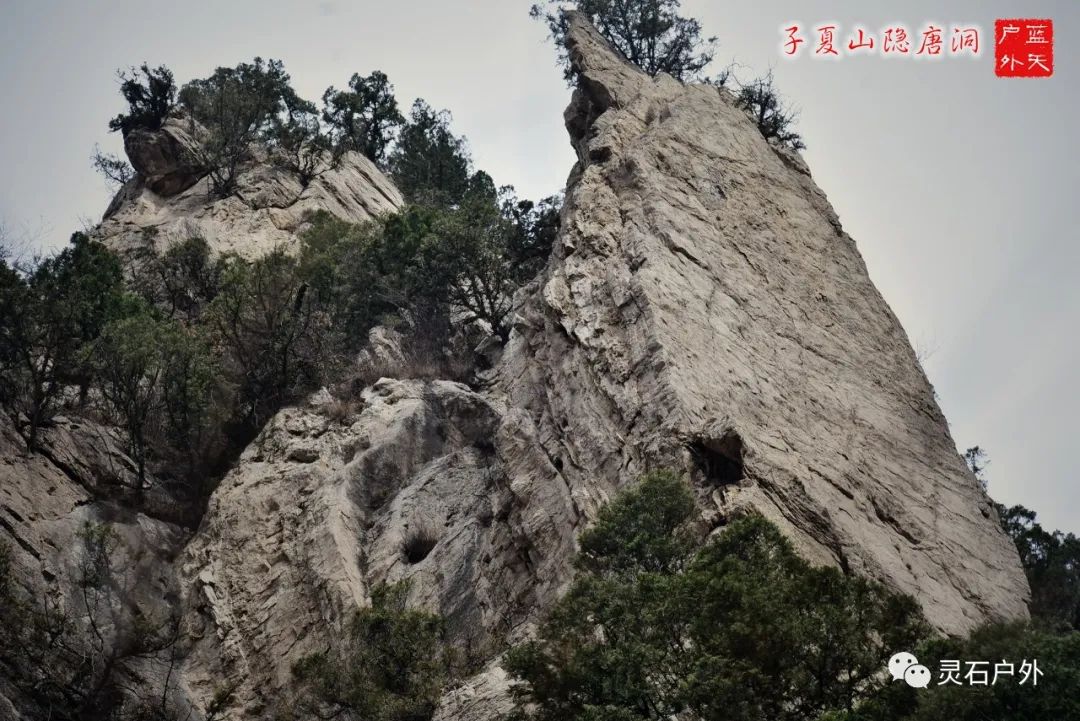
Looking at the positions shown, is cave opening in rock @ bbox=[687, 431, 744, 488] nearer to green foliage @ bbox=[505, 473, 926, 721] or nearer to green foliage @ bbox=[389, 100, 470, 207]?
green foliage @ bbox=[505, 473, 926, 721]

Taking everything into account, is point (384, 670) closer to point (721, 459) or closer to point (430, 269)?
point (721, 459)

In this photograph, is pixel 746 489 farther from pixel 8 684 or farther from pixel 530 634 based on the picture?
pixel 8 684

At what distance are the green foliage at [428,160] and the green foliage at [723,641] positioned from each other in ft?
122

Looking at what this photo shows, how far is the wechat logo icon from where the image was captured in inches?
605

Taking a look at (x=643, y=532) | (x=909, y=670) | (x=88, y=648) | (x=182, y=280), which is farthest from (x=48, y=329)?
(x=909, y=670)

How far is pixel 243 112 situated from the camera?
54188 mm

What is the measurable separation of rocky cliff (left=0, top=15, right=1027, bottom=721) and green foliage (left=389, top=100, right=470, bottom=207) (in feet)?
60.8

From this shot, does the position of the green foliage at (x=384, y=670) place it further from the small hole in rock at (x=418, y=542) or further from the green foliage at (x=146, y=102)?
the green foliage at (x=146, y=102)

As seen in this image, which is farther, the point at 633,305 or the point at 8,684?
the point at 633,305

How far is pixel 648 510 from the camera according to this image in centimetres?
2156

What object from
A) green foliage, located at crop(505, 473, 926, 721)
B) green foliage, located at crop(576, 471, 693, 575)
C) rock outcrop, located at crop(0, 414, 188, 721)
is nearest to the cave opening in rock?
green foliage, located at crop(576, 471, 693, 575)

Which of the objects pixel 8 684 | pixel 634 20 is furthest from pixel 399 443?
pixel 634 20

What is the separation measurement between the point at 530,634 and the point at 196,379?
46.8ft

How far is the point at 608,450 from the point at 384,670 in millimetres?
6637
